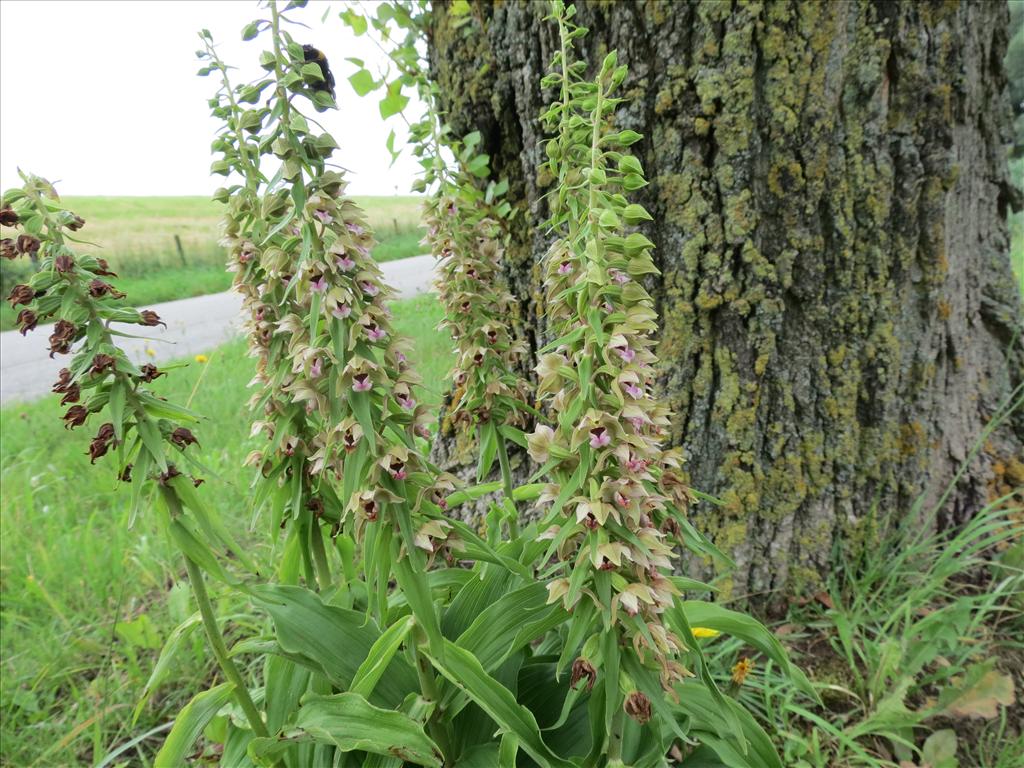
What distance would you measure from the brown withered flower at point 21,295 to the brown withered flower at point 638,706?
1.26 meters

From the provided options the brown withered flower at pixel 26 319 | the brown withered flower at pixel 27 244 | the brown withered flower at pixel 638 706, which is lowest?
the brown withered flower at pixel 638 706

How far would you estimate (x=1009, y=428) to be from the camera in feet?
8.61

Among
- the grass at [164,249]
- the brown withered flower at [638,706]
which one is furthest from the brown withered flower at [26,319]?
the grass at [164,249]

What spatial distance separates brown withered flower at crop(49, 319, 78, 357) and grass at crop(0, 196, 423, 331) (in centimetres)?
1068

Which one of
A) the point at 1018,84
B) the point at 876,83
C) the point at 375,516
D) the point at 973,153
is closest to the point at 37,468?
the point at 375,516

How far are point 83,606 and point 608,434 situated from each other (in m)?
2.87

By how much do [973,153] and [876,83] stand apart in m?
0.64

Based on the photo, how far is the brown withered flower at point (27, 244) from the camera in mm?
1117

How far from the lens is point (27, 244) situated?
112 cm

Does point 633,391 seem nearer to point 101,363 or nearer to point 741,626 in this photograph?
point 741,626

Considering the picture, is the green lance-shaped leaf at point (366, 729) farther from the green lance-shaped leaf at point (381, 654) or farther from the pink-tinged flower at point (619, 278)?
the pink-tinged flower at point (619, 278)

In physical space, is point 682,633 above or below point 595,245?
below

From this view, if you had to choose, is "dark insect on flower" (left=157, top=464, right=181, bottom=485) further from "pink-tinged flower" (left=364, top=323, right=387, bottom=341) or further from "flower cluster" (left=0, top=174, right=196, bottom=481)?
"pink-tinged flower" (left=364, top=323, right=387, bottom=341)

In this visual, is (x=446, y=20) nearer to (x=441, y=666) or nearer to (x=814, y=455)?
(x=814, y=455)
